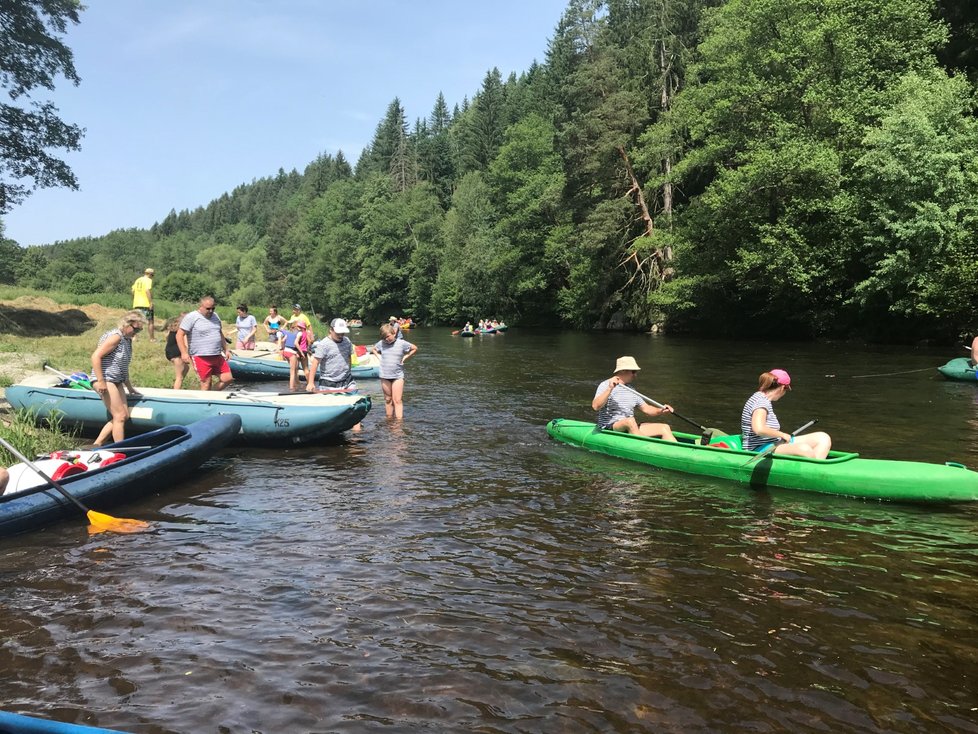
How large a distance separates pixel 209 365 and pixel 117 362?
117 inches

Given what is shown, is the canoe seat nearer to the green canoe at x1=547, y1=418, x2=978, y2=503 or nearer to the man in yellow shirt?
the green canoe at x1=547, y1=418, x2=978, y2=503

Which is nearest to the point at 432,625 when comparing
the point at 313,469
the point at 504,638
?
the point at 504,638

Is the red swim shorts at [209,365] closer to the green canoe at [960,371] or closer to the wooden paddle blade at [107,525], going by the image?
the wooden paddle blade at [107,525]

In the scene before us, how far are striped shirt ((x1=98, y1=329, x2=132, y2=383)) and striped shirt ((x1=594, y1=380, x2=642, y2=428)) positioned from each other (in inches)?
241

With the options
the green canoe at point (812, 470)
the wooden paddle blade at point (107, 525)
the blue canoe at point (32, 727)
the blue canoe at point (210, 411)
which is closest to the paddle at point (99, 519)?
the wooden paddle blade at point (107, 525)

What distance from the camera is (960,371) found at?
51.9 ft

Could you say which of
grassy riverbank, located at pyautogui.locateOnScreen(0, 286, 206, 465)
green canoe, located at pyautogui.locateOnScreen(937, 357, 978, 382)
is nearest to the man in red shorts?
grassy riverbank, located at pyautogui.locateOnScreen(0, 286, 206, 465)

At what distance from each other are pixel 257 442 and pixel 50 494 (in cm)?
363

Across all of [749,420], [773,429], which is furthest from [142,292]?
[773,429]

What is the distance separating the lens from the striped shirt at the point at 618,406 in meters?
9.34

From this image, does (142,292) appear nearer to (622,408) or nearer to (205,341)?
(205,341)

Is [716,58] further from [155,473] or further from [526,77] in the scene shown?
[526,77]

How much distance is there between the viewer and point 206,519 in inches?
261

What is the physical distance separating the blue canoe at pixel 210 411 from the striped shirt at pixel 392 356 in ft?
4.77
